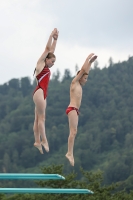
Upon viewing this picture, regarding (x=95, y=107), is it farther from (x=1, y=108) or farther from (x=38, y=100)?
(x=38, y=100)

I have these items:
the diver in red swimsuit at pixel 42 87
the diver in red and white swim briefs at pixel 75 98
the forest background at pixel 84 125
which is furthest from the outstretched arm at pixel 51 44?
the forest background at pixel 84 125

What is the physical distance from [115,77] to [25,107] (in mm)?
29869

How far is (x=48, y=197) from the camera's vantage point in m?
52.4

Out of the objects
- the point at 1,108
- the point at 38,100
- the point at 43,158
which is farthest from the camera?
the point at 1,108

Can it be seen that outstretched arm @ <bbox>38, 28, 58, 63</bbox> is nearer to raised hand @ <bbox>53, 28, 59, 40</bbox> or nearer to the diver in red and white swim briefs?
raised hand @ <bbox>53, 28, 59, 40</bbox>

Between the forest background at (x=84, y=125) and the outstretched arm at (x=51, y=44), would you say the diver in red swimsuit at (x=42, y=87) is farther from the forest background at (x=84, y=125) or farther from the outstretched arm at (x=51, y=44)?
the forest background at (x=84, y=125)

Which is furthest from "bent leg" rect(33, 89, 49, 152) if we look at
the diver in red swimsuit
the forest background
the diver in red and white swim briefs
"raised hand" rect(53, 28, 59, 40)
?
the forest background

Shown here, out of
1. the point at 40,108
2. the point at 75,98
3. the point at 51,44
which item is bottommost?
the point at 40,108

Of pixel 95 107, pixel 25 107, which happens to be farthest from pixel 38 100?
pixel 95 107

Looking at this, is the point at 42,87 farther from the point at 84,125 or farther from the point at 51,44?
the point at 84,125

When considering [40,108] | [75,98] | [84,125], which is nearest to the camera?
[40,108]

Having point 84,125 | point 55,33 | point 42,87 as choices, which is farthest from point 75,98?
point 84,125

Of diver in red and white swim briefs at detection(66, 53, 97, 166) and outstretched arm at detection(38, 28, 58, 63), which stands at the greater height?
outstretched arm at detection(38, 28, 58, 63)

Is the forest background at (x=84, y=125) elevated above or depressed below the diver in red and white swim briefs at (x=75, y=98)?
above
